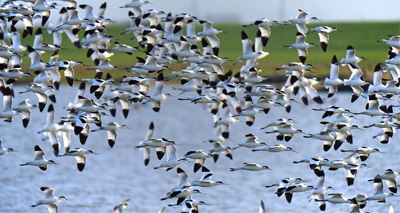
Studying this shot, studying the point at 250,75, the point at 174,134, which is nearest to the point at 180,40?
the point at 250,75

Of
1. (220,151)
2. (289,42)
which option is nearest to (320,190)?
(220,151)

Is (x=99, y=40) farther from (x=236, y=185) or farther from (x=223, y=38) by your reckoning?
(x=223, y=38)

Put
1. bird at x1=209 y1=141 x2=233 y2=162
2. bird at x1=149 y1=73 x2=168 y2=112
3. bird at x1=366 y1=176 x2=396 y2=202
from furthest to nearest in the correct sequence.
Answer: bird at x1=149 y1=73 x2=168 y2=112
bird at x1=209 y1=141 x2=233 y2=162
bird at x1=366 y1=176 x2=396 y2=202

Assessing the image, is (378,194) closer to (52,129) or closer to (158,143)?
(158,143)

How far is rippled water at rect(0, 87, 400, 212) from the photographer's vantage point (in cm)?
2012

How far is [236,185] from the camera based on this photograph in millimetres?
22266

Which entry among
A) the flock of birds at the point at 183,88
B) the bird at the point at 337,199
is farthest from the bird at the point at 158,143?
the bird at the point at 337,199

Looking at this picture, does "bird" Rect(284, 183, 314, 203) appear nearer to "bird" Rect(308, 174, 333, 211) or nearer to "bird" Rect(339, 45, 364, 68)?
"bird" Rect(308, 174, 333, 211)

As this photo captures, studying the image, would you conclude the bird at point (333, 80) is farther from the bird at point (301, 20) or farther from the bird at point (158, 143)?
the bird at point (158, 143)

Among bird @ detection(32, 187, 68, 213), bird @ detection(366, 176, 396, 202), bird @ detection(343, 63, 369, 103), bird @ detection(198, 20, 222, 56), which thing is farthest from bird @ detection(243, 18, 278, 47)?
bird @ detection(32, 187, 68, 213)

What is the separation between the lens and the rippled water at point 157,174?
20.1 m

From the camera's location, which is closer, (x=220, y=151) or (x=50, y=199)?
(x=50, y=199)

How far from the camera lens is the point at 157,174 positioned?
23.8 meters

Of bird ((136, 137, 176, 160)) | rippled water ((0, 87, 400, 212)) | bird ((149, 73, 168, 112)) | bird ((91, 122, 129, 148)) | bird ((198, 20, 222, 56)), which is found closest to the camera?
bird ((136, 137, 176, 160))
